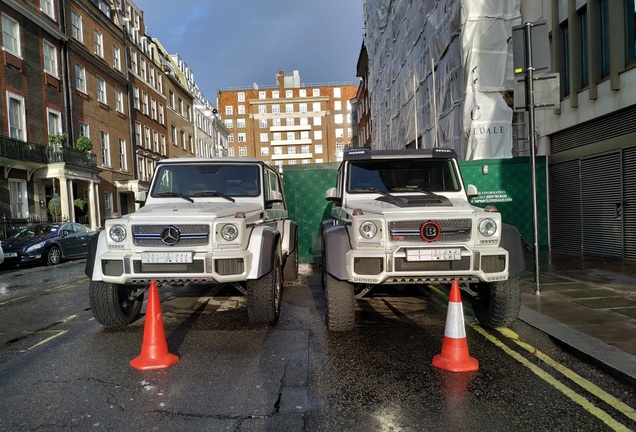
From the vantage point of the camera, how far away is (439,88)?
→ 1472 centimetres

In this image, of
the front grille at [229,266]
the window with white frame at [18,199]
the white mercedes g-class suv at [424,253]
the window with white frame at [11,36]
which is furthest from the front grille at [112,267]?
the window with white frame at [11,36]

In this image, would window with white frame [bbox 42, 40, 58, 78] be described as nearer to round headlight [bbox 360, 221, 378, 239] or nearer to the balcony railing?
the balcony railing

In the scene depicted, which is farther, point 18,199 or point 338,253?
point 18,199

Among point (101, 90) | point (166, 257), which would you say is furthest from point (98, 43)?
point (166, 257)

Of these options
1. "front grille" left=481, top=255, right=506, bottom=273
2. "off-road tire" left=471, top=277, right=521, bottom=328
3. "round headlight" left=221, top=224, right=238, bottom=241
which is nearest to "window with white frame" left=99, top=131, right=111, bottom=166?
"round headlight" left=221, top=224, right=238, bottom=241

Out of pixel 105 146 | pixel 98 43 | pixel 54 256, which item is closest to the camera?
pixel 54 256

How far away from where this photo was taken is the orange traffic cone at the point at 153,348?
4004 millimetres

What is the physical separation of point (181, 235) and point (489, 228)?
3241 millimetres

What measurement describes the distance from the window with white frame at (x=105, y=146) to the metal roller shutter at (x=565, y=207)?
88.9 feet

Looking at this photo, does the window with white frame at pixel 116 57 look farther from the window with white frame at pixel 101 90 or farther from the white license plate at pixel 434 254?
the white license plate at pixel 434 254

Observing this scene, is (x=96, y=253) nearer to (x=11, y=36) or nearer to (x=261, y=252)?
(x=261, y=252)

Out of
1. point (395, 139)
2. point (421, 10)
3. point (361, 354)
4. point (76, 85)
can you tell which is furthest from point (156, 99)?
point (361, 354)

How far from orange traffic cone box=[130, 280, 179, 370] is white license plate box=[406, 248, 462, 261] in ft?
8.10

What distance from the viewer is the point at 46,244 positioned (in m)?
13.6
